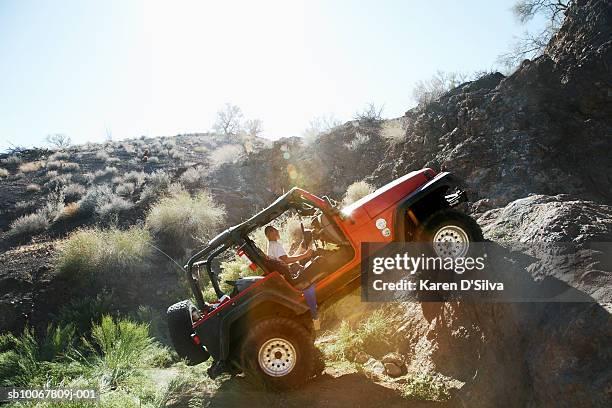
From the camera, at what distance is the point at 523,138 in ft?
30.0

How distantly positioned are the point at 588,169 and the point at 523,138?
137cm

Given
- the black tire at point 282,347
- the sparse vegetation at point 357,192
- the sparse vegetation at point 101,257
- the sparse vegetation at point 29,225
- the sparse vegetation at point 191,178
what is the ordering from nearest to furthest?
the black tire at point 282,347, the sparse vegetation at point 357,192, the sparse vegetation at point 101,257, the sparse vegetation at point 29,225, the sparse vegetation at point 191,178

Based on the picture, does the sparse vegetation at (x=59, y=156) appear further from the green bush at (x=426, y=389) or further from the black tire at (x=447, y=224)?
the green bush at (x=426, y=389)

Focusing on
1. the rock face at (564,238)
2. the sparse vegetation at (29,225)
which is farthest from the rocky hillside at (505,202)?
the sparse vegetation at (29,225)

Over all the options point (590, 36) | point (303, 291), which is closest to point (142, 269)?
point (303, 291)

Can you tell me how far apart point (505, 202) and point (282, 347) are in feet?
15.6

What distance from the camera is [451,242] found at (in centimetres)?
555

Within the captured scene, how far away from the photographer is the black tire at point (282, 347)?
537 cm

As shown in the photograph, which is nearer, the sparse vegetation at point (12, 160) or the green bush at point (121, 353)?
the green bush at point (121, 353)

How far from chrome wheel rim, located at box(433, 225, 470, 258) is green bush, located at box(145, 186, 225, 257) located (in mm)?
10598

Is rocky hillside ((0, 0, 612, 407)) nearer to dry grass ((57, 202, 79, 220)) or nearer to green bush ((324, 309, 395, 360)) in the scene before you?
green bush ((324, 309, 395, 360))

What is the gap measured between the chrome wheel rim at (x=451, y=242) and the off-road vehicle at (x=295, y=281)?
1 cm

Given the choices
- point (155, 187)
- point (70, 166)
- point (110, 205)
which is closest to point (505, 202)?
point (110, 205)

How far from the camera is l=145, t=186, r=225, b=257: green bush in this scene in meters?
15.4
